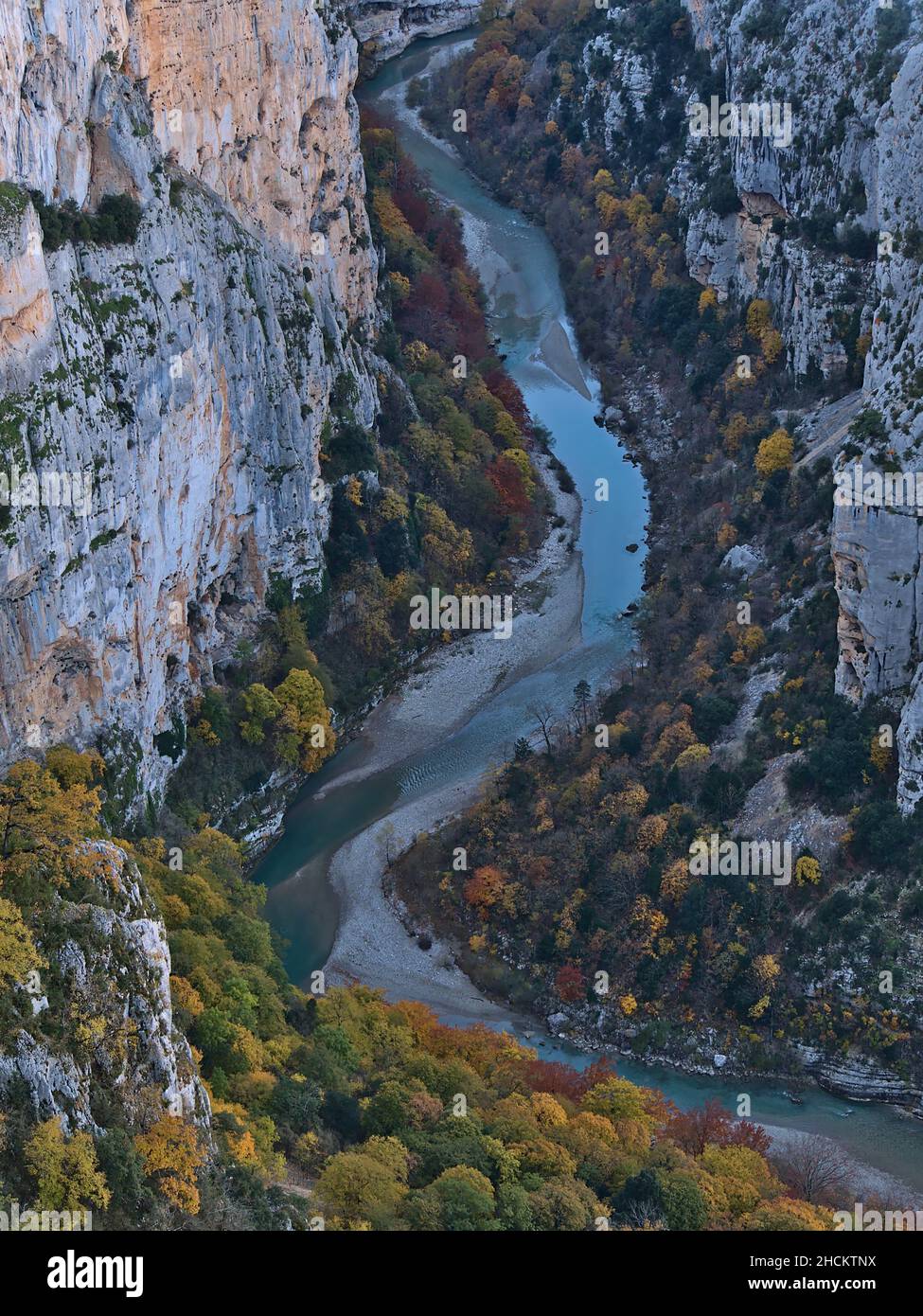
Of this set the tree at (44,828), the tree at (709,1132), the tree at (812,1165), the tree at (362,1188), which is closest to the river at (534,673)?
the tree at (812,1165)

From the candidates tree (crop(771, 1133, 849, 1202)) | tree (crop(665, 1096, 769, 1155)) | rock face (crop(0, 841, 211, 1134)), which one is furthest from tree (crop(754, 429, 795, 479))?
rock face (crop(0, 841, 211, 1134))

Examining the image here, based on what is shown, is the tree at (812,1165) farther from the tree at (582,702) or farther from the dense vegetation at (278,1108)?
the tree at (582,702)

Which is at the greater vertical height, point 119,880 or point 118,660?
point 118,660

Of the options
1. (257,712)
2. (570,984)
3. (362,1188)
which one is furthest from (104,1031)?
(257,712)

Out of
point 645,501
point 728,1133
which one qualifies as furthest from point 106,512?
point 645,501

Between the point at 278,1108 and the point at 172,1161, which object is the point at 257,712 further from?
the point at 172,1161

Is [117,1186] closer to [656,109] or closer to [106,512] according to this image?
[106,512]
